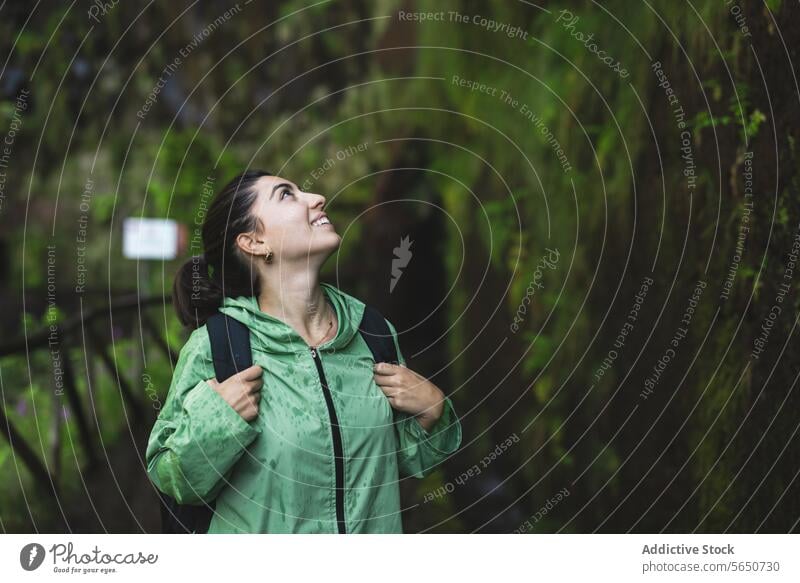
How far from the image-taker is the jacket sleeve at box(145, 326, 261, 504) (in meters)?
1.85

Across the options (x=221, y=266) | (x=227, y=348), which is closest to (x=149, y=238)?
(x=221, y=266)

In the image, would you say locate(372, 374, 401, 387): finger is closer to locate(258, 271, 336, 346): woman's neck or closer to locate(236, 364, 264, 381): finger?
locate(258, 271, 336, 346): woman's neck

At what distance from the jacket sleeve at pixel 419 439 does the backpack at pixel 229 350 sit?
0.12 ft

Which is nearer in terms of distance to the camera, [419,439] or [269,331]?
[269,331]

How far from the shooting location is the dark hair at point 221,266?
6.46 feet

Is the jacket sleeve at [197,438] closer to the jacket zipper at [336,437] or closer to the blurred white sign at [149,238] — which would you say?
the jacket zipper at [336,437]

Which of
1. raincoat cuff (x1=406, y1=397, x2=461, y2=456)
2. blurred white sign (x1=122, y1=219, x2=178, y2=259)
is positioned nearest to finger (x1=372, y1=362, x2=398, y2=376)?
raincoat cuff (x1=406, y1=397, x2=461, y2=456)

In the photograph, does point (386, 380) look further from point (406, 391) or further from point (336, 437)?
point (336, 437)

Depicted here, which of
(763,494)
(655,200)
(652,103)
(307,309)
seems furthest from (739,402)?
(307,309)
